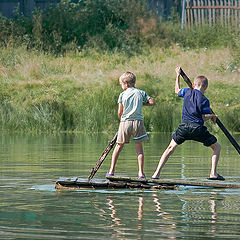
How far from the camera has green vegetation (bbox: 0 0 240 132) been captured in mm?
23156

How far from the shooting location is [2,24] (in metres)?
30.3

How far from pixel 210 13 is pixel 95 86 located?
957cm

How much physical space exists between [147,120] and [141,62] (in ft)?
19.2

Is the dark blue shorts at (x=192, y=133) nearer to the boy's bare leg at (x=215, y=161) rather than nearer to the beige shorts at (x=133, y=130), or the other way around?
the boy's bare leg at (x=215, y=161)

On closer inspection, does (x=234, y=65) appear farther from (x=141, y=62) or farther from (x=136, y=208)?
(x=136, y=208)

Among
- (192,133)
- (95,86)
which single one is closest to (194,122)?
(192,133)

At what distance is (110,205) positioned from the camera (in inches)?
363

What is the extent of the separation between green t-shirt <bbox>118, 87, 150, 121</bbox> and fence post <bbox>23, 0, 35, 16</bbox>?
2305 cm

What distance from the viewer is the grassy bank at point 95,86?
2302 centimetres

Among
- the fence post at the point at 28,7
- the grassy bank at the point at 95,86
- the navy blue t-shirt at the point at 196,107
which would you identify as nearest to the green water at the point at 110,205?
the navy blue t-shirt at the point at 196,107

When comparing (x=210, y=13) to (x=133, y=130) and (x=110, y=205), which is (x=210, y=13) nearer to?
(x=133, y=130)

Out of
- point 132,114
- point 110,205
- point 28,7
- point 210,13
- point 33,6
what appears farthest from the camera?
point 33,6

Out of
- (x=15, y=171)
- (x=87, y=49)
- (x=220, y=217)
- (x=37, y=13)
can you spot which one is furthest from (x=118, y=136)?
(x=37, y=13)

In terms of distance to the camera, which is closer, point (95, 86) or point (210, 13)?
point (95, 86)
